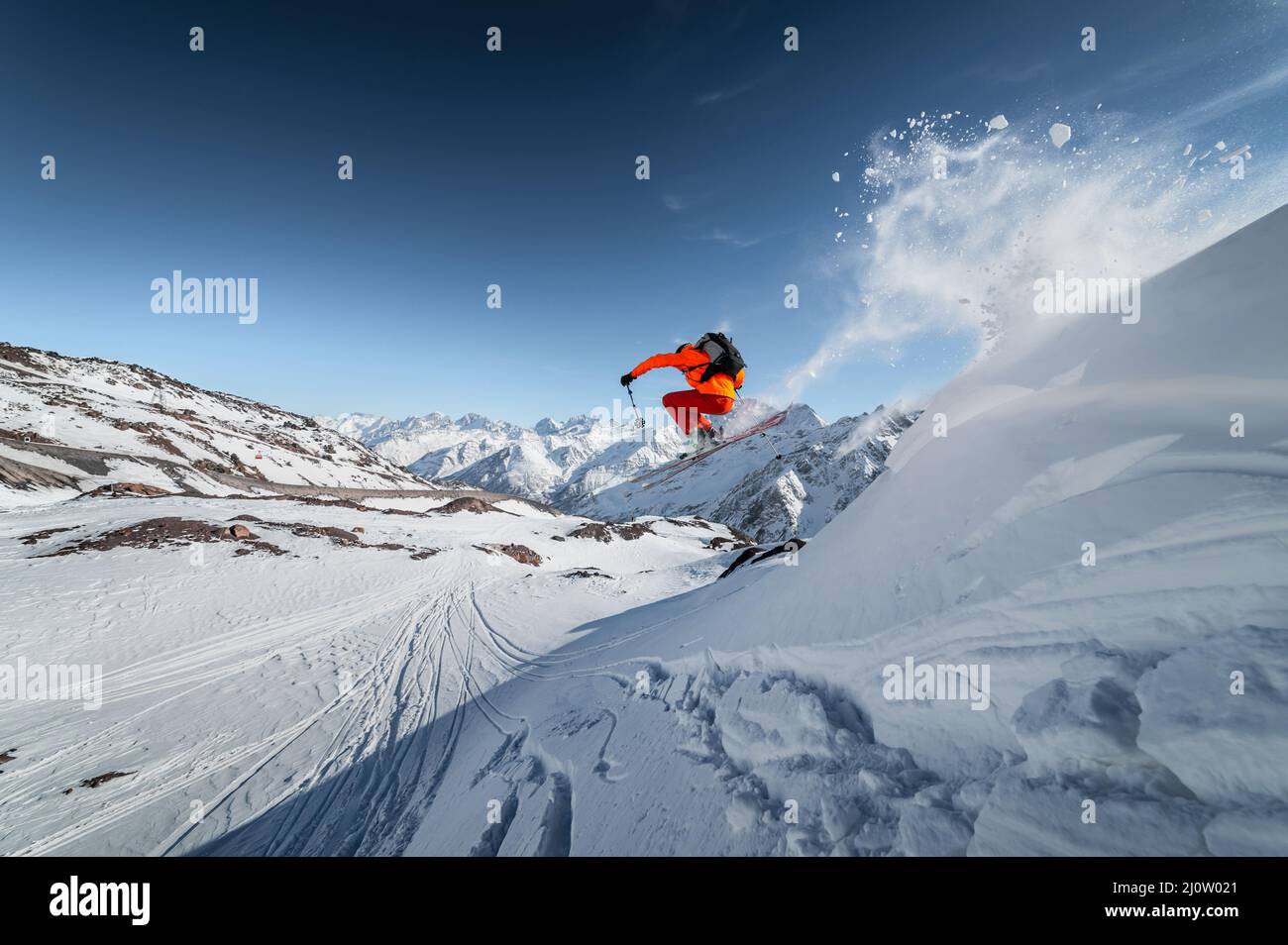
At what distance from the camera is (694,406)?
36.2 feet

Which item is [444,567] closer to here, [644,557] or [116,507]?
[644,557]

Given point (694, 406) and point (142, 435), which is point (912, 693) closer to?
point (694, 406)

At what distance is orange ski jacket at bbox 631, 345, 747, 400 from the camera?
33.8ft

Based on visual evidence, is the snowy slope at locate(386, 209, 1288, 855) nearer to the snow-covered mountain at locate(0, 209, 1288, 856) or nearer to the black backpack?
the snow-covered mountain at locate(0, 209, 1288, 856)

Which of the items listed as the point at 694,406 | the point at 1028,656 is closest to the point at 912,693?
the point at 1028,656

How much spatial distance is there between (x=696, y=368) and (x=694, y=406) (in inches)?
38.8

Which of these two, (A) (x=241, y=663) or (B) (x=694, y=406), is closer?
(A) (x=241, y=663)

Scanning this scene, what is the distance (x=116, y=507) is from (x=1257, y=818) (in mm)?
36762

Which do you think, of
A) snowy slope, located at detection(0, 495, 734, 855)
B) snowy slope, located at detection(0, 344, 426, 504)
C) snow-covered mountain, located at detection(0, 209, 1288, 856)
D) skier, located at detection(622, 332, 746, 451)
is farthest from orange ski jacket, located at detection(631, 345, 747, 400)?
snowy slope, located at detection(0, 344, 426, 504)

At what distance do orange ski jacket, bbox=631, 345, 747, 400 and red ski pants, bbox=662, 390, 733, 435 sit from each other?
20cm

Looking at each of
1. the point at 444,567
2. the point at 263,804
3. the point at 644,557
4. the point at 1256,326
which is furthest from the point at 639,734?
the point at 644,557

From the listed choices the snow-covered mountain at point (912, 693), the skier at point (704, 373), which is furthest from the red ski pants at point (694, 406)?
the snow-covered mountain at point (912, 693)

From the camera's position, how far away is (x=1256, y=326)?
3395 millimetres

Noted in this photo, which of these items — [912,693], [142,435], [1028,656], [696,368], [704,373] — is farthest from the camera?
[142,435]
